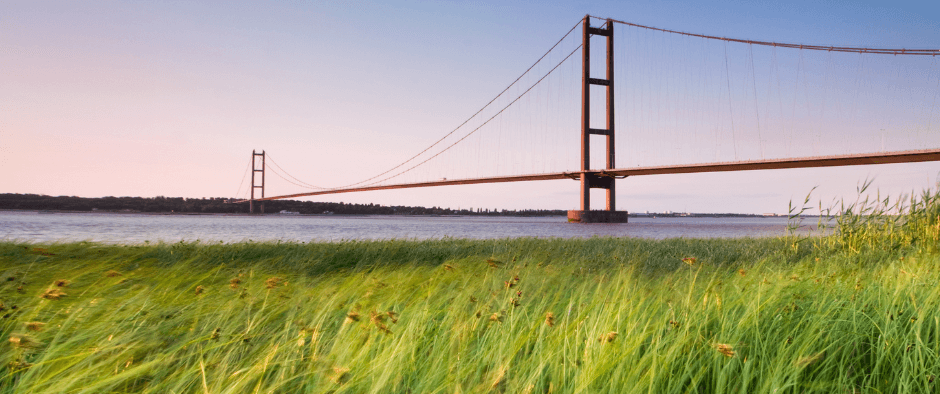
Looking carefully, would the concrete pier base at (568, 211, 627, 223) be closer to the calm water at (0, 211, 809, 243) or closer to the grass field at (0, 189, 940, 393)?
the calm water at (0, 211, 809, 243)

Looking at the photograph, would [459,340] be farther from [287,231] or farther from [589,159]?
[589,159]

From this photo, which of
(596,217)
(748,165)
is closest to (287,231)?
(596,217)

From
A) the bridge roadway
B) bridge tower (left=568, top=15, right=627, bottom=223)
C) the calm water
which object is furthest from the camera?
bridge tower (left=568, top=15, right=627, bottom=223)

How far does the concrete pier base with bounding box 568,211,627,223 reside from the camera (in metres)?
34.7

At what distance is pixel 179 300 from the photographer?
10.5 feet

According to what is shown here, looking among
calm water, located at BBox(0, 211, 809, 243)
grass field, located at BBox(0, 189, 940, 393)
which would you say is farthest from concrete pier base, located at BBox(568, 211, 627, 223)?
grass field, located at BBox(0, 189, 940, 393)

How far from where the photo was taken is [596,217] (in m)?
35.2

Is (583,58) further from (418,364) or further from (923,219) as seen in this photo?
(418,364)

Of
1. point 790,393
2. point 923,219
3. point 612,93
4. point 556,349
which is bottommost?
point 790,393

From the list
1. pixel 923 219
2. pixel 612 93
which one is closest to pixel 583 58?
pixel 612 93

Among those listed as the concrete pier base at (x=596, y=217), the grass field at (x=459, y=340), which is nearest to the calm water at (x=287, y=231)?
the concrete pier base at (x=596, y=217)

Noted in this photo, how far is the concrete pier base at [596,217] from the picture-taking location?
34.7 m

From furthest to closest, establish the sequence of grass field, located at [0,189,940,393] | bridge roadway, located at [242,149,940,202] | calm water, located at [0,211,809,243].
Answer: bridge roadway, located at [242,149,940,202]
calm water, located at [0,211,809,243]
grass field, located at [0,189,940,393]

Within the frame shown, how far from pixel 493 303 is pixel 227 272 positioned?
3596 millimetres
